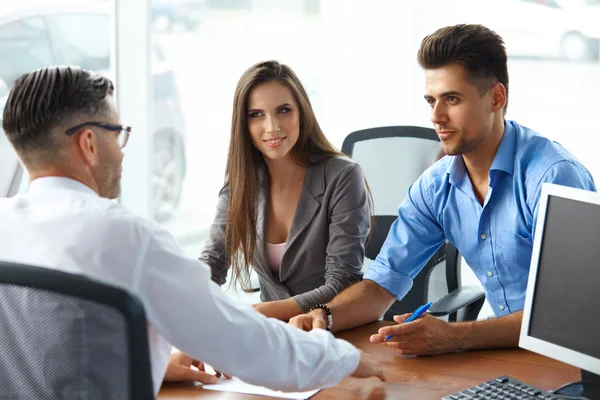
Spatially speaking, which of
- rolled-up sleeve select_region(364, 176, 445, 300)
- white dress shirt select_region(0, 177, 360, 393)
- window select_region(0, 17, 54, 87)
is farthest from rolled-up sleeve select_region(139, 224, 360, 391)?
window select_region(0, 17, 54, 87)

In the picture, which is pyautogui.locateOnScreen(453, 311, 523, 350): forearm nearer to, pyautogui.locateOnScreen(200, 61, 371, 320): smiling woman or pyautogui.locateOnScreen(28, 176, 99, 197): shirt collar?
pyautogui.locateOnScreen(200, 61, 371, 320): smiling woman

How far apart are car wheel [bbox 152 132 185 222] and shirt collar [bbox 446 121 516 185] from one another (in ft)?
8.70

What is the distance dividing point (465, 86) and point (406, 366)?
80cm

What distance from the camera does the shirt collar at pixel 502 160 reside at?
6.98 feet

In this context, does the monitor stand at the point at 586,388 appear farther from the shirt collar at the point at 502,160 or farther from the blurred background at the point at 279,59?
the blurred background at the point at 279,59

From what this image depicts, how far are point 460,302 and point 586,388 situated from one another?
2.41 feet

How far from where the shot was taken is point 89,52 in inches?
169

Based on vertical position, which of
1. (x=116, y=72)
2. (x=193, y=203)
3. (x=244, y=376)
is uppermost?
(x=116, y=72)

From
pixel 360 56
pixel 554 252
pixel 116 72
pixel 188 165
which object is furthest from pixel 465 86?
pixel 188 165

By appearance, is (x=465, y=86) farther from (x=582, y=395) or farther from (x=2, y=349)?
(x=2, y=349)

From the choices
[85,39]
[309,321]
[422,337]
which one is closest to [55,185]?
[309,321]

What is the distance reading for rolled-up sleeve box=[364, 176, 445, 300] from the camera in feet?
7.34

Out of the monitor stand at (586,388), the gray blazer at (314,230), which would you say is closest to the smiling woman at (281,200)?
the gray blazer at (314,230)

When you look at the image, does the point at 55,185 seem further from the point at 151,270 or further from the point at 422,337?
the point at 422,337
